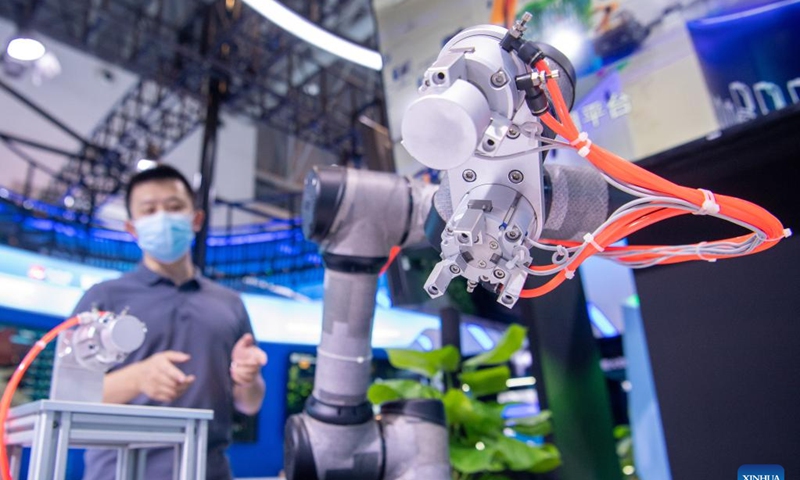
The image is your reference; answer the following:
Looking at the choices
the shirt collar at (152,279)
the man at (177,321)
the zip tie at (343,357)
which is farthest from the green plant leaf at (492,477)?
the shirt collar at (152,279)

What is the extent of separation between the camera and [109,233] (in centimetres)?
568

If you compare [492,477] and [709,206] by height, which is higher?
[709,206]

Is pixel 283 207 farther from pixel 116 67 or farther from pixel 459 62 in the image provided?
pixel 459 62

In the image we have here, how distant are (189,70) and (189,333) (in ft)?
16.3

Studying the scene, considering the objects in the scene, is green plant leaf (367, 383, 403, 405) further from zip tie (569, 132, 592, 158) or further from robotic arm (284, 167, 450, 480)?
zip tie (569, 132, 592, 158)

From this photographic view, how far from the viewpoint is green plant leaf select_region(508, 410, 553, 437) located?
1377 millimetres

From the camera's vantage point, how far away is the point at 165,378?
100cm

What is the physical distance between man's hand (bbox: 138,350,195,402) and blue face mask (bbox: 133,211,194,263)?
0.52 meters

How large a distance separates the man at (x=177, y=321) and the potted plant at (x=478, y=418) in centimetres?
33

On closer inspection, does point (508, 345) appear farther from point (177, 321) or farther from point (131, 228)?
point (131, 228)

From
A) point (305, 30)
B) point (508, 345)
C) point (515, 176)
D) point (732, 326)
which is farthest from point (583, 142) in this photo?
point (305, 30)

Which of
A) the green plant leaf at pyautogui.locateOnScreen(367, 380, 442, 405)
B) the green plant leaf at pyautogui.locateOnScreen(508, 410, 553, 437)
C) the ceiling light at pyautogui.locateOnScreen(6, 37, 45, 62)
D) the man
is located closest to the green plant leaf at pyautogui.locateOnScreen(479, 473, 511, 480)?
the green plant leaf at pyautogui.locateOnScreen(508, 410, 553, 437)

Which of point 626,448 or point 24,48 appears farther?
point 24,48

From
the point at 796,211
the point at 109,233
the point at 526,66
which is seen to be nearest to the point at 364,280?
the point at 526,66
